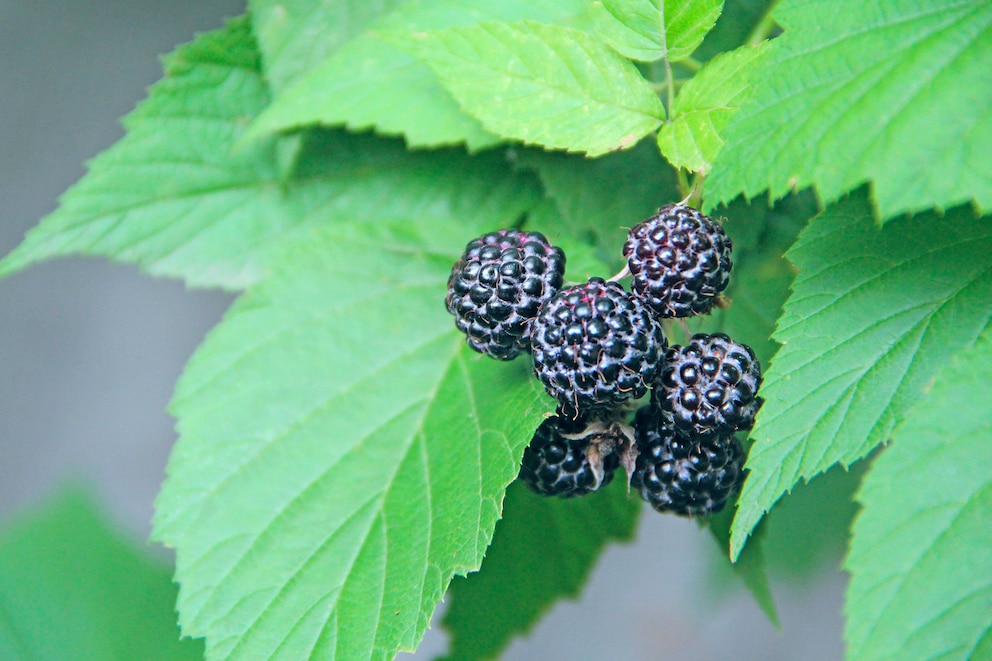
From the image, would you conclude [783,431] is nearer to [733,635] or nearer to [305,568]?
[305,568]

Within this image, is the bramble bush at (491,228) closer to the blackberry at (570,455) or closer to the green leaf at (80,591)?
the blackberry at (570,455)

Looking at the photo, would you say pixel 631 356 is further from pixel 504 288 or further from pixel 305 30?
pixel 305 30

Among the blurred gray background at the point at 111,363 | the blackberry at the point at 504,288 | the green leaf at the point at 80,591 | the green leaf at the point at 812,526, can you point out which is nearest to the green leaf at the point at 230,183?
the blackberry at the point at 504,288

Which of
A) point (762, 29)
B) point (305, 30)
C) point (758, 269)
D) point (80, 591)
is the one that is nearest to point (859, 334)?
point (758, 269)

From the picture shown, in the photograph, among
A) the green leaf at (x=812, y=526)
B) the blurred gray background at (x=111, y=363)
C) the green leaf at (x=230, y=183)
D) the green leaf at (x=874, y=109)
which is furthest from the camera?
the blurred gray background at (x=111, y=363)

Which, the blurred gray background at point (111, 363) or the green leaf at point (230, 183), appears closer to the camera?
the green leaf at point (230, 183)
